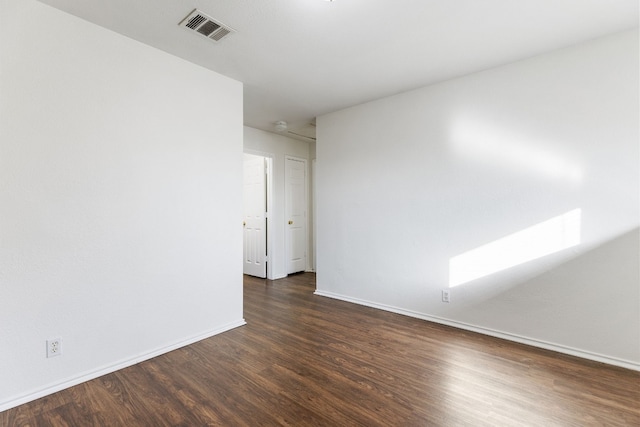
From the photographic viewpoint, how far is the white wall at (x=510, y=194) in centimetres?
229

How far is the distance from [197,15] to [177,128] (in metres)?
0.93

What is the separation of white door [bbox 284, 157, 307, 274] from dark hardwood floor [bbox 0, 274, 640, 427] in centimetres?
262

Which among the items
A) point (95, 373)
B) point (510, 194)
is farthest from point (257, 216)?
point (510, 194)

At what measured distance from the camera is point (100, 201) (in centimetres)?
215

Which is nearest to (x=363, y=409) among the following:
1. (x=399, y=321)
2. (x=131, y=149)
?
(x=399, y=321)

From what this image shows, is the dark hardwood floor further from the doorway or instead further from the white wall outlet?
Result: the doorway

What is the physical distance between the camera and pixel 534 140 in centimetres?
261

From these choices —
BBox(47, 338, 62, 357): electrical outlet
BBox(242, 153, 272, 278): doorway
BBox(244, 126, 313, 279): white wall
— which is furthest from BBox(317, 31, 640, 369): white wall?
BBox(47, 338, 62, 357): electrical outlet

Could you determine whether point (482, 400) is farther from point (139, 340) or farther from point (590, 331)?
point (139, 340)

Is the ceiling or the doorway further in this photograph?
the doorway

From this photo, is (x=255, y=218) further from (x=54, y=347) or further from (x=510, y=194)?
(x=510, y=194)

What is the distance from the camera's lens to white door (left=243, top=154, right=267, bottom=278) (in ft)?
16.9

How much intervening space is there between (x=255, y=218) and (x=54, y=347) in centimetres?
347

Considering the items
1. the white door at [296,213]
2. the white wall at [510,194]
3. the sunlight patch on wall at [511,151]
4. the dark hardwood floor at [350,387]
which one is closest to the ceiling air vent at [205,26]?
the white wall at [510,194]
